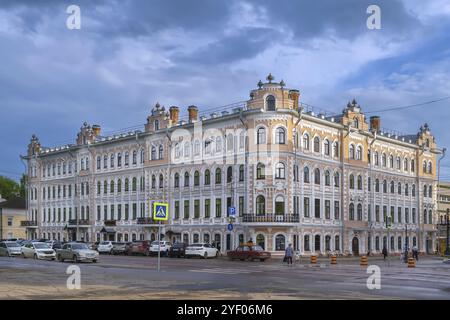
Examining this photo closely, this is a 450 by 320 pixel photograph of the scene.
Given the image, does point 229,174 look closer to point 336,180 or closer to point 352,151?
point 336,180

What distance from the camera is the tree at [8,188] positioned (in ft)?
403

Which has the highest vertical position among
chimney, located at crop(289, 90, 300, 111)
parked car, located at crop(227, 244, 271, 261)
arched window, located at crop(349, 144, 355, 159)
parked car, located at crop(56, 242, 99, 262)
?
chimney, located at crop(289, 90, 300, 111)

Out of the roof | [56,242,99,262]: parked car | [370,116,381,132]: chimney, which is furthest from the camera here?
the roof

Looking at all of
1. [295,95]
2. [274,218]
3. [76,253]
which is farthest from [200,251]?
[295,95]

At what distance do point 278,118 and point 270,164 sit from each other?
4229 mm

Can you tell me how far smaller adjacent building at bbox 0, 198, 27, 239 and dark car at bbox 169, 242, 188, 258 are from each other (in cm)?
4812

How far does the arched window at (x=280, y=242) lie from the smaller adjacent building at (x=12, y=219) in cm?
5475

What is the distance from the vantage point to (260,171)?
55062 mm

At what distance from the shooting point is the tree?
403 feet

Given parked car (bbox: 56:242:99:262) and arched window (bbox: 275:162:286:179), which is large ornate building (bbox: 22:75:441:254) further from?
parked car (bbox: 56:242:99:262)

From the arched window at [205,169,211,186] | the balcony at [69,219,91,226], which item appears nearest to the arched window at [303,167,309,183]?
the arched window at [205,169,211,186]

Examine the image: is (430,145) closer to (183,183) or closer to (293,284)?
(183,183)

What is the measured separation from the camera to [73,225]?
75.9 meters
